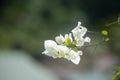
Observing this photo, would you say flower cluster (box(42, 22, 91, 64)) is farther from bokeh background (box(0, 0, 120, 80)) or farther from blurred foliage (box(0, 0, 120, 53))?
blurred foliage (box(0, 0, 120, 53))

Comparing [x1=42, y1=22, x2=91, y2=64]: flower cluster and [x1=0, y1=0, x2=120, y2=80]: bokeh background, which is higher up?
[x1=0, y1=0, x2=120, y2=80]: bokeh background

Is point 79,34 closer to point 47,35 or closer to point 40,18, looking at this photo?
point 47,35

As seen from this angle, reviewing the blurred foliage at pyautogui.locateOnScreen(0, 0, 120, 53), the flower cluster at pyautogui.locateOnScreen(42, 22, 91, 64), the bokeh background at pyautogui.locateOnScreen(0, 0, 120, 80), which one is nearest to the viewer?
the flower cluster at pyautogui.locateOnScreen(42, 22, 91, 64)

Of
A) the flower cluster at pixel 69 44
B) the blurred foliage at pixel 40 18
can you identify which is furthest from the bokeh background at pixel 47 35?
the flower cluster at pixel 69 44

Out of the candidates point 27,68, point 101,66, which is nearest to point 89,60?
point 101,66

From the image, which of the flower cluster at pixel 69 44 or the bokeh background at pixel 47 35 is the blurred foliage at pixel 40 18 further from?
the flower cluster at pixel 69 44

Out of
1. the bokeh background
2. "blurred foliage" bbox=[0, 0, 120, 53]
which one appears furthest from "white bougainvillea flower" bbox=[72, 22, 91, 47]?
"blurred foliage" bbox=[0, 0, 120, 53]
